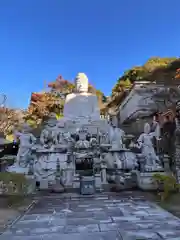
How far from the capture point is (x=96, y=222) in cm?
445

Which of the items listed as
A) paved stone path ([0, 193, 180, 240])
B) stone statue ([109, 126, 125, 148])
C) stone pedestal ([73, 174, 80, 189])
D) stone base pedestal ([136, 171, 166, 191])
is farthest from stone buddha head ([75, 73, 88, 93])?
paved stone path ([0, 193, 180, 240])

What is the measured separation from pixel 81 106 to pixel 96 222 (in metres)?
12.7

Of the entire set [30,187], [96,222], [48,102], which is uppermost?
[48,102]

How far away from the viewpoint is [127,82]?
27.2 m

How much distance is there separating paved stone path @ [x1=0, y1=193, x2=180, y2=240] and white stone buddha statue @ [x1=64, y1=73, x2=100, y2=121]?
32.3 feet

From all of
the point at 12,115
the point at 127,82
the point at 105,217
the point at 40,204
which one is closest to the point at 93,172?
the point at 40,204

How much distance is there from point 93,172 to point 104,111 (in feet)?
56.6

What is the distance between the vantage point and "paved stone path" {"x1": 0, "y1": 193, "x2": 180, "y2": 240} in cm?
365

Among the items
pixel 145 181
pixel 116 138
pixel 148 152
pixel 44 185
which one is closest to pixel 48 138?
pixel 44 185

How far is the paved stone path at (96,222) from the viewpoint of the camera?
12.0ft

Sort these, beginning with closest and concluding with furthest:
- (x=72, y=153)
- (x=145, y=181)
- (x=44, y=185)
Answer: (x=145, y=181) < (x=44, y=185) < (x=72, y=153)

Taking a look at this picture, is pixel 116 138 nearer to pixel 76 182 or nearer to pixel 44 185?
pixel 76 182

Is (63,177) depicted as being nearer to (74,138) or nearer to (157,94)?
(74,138)

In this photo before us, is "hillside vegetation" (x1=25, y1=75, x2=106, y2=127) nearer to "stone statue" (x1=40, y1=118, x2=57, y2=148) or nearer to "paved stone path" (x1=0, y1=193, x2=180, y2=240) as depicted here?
"stone statue" (x1=40, y1=118, x2=57, y2=148)
